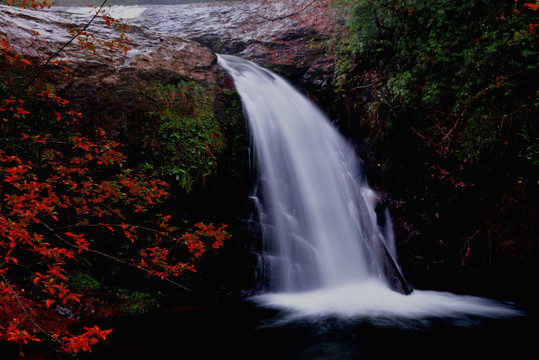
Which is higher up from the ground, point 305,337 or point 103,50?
point 103,50

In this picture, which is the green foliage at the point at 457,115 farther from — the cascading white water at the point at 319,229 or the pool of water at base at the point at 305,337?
the pool of water at base at the point at 305,337

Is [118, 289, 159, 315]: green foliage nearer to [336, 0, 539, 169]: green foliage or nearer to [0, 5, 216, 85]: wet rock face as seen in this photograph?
[0, 5, 216, 85]: wet rock face

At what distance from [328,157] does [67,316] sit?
20.6 ft

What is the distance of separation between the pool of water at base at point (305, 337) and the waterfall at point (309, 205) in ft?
4.24

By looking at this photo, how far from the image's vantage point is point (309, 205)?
7.10 m

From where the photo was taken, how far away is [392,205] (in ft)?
23.0

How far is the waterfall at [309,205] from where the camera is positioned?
6395 mm

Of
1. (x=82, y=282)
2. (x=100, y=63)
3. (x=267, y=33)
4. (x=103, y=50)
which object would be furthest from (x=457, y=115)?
(x=267, y=33)

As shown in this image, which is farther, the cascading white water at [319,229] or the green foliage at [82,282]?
the cascading white water at [319,229]

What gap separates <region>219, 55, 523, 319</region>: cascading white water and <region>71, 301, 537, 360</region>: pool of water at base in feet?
1.22

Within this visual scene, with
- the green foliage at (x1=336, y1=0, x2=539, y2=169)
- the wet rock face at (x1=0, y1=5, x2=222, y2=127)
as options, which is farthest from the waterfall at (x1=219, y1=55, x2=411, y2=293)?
the green foliage at (x1=336, y1=0, x2=539, y2=169)

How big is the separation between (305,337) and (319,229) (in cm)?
282

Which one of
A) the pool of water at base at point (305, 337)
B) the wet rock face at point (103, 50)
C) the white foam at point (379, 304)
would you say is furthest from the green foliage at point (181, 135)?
the white foam at point (379, 304)

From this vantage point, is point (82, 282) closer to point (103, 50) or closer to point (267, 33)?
point (103, 50)
